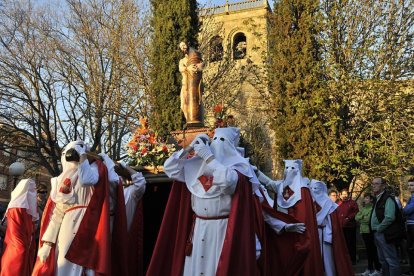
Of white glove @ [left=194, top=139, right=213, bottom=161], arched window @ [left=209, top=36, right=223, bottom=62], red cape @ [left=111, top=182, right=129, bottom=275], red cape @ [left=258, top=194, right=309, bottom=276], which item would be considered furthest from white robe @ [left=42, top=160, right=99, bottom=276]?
arched window @ [left=209, top=36, right=223, bottom=62]

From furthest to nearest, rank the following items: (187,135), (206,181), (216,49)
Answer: (216,49) → (187,135) → (206,181)

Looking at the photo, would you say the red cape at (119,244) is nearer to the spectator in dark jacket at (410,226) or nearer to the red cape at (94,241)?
the red cape at (94,241)

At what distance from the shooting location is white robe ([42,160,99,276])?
16.5 feet

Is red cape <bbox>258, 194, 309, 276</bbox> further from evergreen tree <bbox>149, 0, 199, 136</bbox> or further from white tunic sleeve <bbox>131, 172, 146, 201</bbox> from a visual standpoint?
evergreen tree <bbox>149, 0, 199, 136</bbox>

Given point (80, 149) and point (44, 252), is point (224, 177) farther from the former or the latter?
point (44, 252)

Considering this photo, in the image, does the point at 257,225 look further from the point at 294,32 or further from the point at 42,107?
the point at 42,107

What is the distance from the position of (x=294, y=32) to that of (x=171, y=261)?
13110 millimetres

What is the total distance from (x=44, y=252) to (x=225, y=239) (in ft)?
7.15

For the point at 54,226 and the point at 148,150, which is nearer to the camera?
the point at 54,226

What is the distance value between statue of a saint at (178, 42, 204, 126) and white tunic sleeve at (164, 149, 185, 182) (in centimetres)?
494

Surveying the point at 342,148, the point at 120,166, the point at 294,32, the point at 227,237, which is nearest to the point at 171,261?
the point at 227,237

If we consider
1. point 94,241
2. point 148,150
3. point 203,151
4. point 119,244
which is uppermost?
point 203,151

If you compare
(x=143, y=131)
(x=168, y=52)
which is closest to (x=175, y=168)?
(x=143, y=131)

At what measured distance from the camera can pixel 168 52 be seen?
1686 cm
